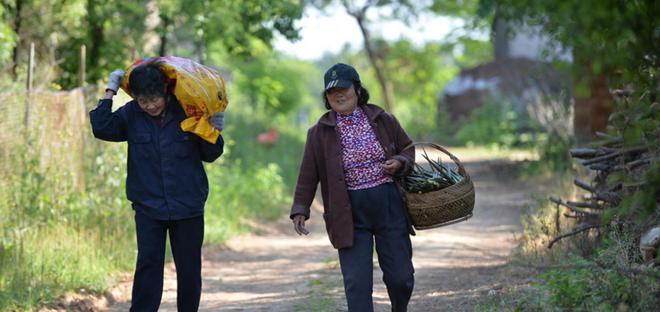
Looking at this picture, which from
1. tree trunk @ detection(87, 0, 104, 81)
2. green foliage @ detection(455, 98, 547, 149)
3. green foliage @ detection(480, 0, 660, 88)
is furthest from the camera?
green foliage @ detection(455, 98, 547, 149)

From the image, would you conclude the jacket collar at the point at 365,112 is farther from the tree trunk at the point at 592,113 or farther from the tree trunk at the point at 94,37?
the tree trunk at the point at 94,37

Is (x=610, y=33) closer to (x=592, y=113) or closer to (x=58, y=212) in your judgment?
(x=58, y=212)

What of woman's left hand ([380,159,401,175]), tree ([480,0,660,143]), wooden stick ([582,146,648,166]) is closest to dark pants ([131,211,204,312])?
woman's left hand ([380,159,401,175])

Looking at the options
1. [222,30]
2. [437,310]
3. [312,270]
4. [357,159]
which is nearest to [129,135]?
[357,159]

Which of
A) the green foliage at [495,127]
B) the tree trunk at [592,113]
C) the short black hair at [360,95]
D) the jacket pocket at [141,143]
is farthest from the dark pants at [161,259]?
the green foliage at [495,127]

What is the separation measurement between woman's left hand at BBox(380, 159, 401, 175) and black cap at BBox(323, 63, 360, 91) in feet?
Answer: 1.68

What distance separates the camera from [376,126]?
6.14 metres

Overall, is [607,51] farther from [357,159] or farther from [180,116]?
[180,116]

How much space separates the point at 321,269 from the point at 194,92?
4.56 meters

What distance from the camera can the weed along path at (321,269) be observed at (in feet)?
26.9

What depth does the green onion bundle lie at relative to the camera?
20.4 feet

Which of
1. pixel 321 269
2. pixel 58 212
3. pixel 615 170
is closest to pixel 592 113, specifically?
pixel 321 269

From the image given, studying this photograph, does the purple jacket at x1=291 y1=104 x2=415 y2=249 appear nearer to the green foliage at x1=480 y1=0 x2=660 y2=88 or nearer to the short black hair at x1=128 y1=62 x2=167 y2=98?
the short black hair at x1=128 y1=62 x2=167 y2=98

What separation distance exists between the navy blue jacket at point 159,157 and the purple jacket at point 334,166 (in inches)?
23.0
